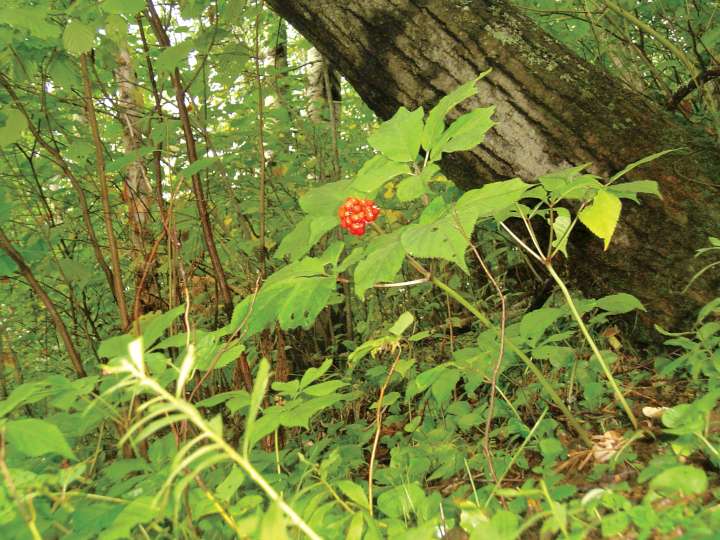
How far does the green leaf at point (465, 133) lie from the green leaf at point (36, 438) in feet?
2.61

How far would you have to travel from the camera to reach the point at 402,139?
108 cm

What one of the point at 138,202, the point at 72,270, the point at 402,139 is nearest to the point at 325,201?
the point at 402,139

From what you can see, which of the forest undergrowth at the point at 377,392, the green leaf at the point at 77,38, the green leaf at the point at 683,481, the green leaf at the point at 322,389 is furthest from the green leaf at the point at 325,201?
the green leaf at the point at 77,38

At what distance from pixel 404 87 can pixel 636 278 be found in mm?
955

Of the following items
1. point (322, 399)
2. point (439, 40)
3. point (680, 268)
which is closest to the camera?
point (322, 399)

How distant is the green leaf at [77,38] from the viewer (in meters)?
1.66

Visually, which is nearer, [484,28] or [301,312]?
[301,312]

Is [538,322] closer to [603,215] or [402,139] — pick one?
[603,215]

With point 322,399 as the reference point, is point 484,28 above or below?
above

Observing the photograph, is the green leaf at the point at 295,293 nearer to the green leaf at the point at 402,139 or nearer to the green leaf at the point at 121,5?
the green leaf at the point at 402,139

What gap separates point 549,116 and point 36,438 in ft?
5.18

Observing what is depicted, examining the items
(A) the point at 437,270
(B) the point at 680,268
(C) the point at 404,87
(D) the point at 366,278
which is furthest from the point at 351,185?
(A) the point at 437,270

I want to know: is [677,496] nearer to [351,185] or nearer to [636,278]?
[351,185]

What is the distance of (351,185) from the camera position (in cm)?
115
